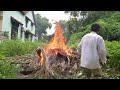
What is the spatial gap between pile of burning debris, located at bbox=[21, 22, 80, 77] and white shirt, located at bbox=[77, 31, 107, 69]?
144cm

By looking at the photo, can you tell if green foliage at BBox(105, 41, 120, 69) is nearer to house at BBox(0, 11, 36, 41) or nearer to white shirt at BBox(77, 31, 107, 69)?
white shirt at BBox(77, 31, 107, 69)

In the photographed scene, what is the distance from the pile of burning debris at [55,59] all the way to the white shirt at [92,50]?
4.72 feet

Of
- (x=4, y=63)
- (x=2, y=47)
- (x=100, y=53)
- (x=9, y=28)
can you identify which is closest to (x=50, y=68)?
(x=4, y=63)

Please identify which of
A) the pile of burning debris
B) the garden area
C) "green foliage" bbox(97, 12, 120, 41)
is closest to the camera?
the garden area

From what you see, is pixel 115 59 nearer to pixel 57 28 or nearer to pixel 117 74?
pixel 117 74

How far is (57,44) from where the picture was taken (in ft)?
31.5

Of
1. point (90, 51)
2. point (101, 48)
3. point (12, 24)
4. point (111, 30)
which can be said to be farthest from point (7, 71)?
point (12, 24)

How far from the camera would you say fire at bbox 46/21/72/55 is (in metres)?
9.12

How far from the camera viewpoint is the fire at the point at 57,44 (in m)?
9.12

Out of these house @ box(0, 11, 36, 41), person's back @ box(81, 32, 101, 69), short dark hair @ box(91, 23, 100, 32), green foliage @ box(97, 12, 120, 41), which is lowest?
person's back @ box(81, 32, 101, 69)

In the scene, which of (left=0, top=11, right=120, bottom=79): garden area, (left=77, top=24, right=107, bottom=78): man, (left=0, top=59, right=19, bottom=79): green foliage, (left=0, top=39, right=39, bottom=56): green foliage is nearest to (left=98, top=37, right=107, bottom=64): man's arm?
(left=77, top=24, right=107, bottom=78): man
